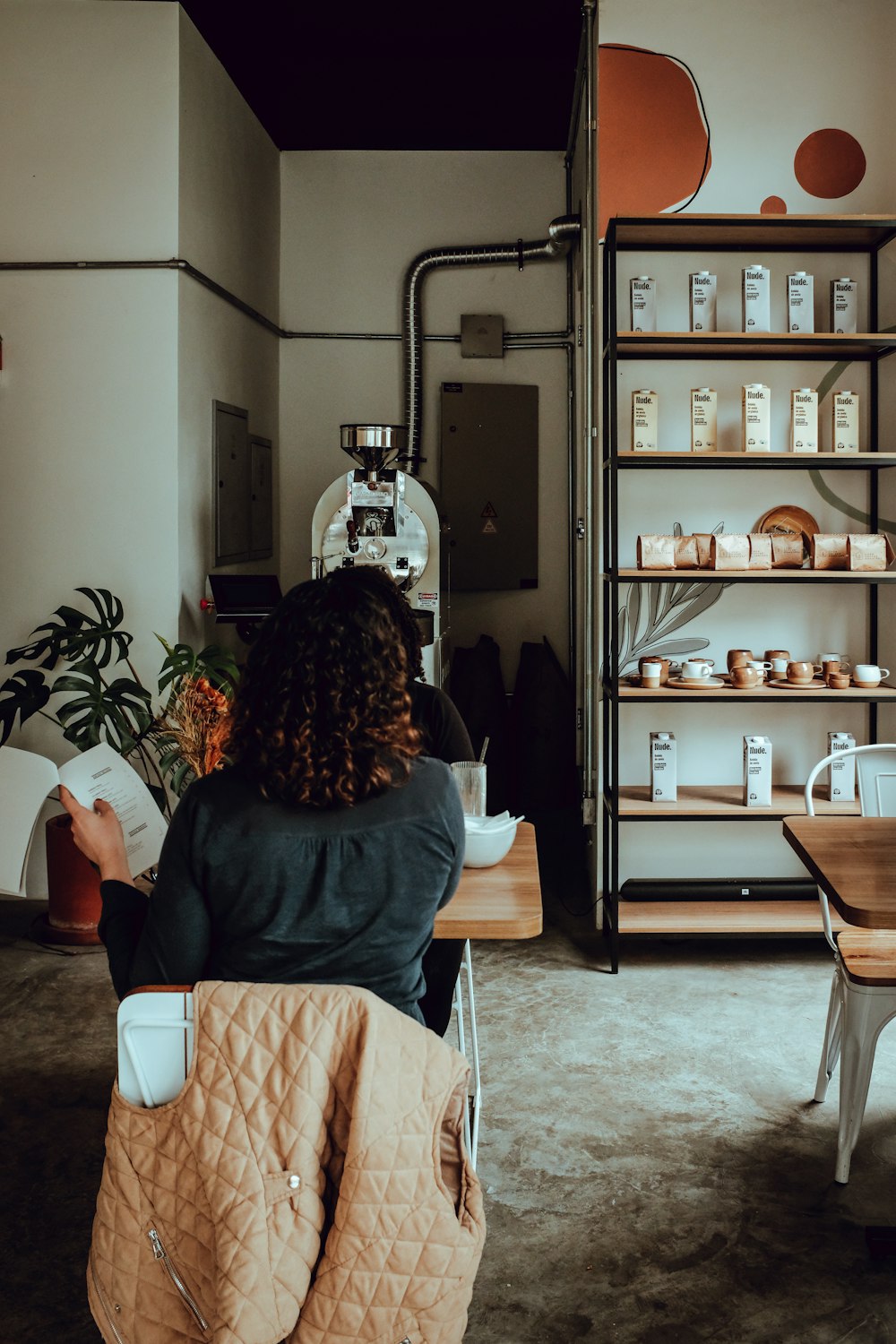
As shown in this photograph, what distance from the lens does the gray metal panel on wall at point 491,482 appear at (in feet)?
19.5

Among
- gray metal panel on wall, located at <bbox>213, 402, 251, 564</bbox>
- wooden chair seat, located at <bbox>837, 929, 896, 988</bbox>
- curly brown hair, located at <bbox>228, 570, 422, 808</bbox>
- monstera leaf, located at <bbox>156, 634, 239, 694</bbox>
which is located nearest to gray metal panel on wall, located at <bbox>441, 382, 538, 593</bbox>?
gray metal panel on wall, located at <bbox>213, 402, 251, 564</bbox>

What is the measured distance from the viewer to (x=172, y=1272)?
1428 millimetres

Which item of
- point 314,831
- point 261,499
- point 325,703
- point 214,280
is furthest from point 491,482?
point 314,831

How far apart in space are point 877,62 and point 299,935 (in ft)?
12.1

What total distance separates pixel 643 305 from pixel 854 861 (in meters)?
A: 2.19

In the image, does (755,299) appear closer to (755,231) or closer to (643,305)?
(755,231)

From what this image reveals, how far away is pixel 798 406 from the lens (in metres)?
3.70

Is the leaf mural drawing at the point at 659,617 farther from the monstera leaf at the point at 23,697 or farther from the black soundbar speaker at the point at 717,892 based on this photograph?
the monstera leaf at the point at 23,697

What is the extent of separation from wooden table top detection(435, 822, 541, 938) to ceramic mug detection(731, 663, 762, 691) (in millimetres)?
1681

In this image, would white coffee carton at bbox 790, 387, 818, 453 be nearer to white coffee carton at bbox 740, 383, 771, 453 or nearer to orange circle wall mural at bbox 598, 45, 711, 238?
white coffee carton at bbox 740, 383, 771, 453

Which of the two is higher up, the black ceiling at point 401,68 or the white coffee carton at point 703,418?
the black ceiling at point 401,68

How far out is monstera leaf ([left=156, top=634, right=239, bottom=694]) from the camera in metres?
3.88

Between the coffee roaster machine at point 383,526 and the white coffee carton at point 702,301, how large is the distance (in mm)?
1260

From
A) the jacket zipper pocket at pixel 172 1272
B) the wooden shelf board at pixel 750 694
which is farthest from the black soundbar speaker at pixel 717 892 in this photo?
the jacket zipper pocket at pixel 172 1272
